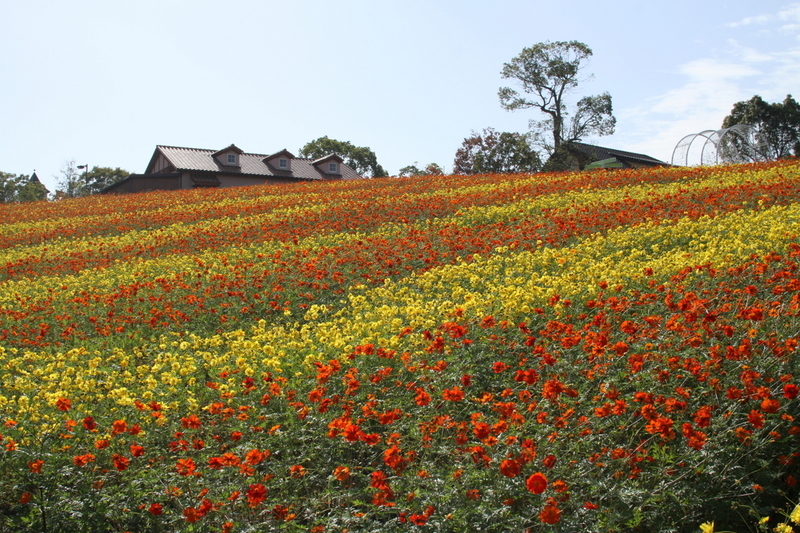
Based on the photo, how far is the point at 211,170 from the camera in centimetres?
4159

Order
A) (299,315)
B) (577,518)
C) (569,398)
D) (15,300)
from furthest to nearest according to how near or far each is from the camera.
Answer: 1. (15,300)
2. (299,315)
3. (569,398)
4. (577,518)

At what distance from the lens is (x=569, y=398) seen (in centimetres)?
400

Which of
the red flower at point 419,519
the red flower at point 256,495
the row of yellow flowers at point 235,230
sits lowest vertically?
the red flower at point 419,519

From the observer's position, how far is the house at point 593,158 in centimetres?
3609

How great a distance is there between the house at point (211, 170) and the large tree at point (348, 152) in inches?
876

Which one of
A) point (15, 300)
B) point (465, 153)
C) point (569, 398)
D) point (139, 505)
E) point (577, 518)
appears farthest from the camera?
point (465, 153)

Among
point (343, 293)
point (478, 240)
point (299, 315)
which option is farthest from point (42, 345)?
point (478, 240)

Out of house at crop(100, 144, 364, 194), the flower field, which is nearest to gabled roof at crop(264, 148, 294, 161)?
house at crop(100, 144, 364, 194)

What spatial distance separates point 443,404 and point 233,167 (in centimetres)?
4063

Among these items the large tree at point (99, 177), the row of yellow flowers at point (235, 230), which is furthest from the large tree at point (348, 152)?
the row of yellow flowers at point (235, 230)

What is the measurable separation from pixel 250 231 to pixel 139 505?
12396 mm

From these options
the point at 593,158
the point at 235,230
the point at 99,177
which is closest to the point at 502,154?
the point at 593,158

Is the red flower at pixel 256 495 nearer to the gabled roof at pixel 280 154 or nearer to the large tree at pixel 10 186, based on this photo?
the gabled roof at pixel 280 154

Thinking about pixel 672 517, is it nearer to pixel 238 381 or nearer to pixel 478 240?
pixel 238 381
